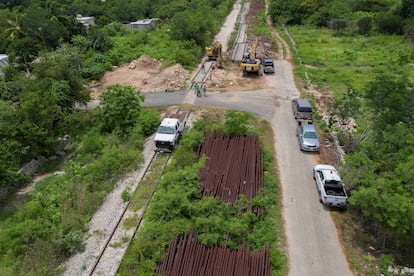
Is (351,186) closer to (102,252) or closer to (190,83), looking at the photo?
(102,252)

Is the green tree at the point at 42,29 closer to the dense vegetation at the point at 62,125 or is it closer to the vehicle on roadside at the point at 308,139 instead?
the dense vegetation at the point at 62,125

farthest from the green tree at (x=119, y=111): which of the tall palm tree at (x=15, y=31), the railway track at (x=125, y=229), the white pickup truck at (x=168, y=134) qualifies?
the tall palm tree at (x=15, y=31)

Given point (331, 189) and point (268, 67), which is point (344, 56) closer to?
point (268, 67)

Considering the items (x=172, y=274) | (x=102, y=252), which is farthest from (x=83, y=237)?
(x=172, y=274)

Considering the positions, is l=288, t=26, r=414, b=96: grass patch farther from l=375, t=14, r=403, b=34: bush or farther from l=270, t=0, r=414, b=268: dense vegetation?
l=375, t=14, r=403, b=34: bush

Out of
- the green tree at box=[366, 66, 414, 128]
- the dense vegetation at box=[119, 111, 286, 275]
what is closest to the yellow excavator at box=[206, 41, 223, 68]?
the green tree at box=[366, 66, 414, 128]

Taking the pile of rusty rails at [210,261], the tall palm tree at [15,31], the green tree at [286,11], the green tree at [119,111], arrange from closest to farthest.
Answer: the pile of rusty rails at [210,261], the green tree at [119,111], the tall palm tree at [15,31], the green tree at [286,11]
